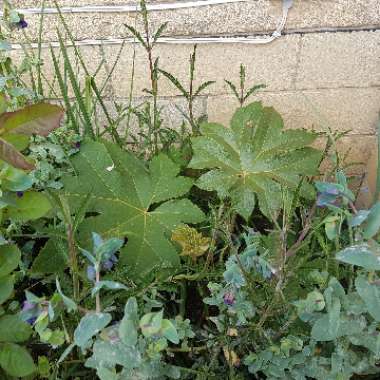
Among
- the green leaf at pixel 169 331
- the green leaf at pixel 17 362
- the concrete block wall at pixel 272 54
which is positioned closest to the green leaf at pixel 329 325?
the green leaf at pixel 169 331

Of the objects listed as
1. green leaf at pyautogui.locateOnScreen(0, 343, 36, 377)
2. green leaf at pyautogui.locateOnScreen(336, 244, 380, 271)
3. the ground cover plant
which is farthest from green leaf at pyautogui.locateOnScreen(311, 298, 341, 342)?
green leaf at pyautogui.locateOnScreen(0, 343, 36, 377)

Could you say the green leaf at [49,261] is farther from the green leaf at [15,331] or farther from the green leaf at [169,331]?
the green leaf at [169,331]

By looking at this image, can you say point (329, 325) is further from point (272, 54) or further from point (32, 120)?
point (272, 54)

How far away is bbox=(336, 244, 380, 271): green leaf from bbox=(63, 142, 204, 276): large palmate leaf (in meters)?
0.58

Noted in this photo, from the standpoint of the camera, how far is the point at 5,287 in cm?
99

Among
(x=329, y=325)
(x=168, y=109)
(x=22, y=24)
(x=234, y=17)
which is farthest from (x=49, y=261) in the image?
(x=234, y=17)

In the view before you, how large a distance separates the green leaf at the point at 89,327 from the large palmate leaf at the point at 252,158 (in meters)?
0.70

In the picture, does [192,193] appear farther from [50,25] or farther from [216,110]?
[50,25]

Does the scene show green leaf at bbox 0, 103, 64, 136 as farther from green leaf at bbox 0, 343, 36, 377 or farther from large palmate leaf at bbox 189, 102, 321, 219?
large palmate leaf at bbox 189, 102, 321, 219

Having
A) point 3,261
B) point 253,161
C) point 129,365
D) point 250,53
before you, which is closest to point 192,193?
point 253,161

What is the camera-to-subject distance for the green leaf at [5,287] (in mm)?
990

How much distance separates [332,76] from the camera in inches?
73.4

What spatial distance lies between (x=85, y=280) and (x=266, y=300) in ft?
1.18

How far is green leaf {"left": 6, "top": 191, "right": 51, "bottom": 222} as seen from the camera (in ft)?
3.30
